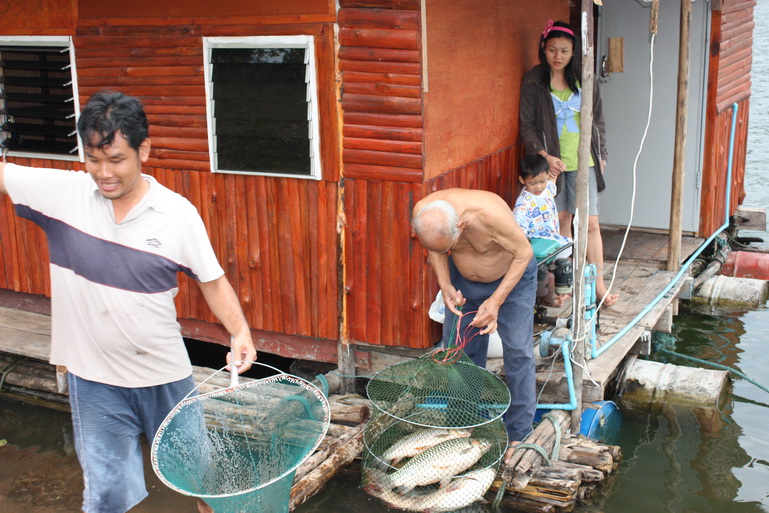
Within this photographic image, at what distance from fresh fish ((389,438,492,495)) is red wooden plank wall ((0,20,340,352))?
157 cm

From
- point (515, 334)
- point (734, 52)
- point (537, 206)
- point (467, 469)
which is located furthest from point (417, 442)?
point (734, 52)

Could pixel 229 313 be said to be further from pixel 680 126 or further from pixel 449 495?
pixel 680 126

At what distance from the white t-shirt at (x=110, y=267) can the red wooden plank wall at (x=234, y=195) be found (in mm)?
2634

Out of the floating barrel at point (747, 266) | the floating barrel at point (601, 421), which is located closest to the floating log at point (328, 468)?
the floating barrel at point (601, 421)

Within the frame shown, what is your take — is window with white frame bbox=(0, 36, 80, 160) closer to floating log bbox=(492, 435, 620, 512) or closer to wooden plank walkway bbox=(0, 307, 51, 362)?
wooden plank walkway bbox=(0, 307, 51, 362)

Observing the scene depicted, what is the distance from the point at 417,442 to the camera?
561 centimetres

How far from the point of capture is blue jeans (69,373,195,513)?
391 cm

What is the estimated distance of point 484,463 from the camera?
557 cm

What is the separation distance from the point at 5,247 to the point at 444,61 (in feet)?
16.2

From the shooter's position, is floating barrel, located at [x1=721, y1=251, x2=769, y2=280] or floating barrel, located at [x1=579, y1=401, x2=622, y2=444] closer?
floating barrel, located at [x1=579, y1=401, x2=622, y2=444]

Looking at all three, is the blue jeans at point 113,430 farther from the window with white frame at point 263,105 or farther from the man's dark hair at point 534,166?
the man's dark hair at point 534,166

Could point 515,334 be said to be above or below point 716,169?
below

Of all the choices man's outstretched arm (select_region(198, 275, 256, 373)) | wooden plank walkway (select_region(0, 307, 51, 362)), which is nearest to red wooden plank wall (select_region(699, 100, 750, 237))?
man's outstretched arm (select_region(198, 275, 256, 373))

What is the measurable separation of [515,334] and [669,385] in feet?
7.69
